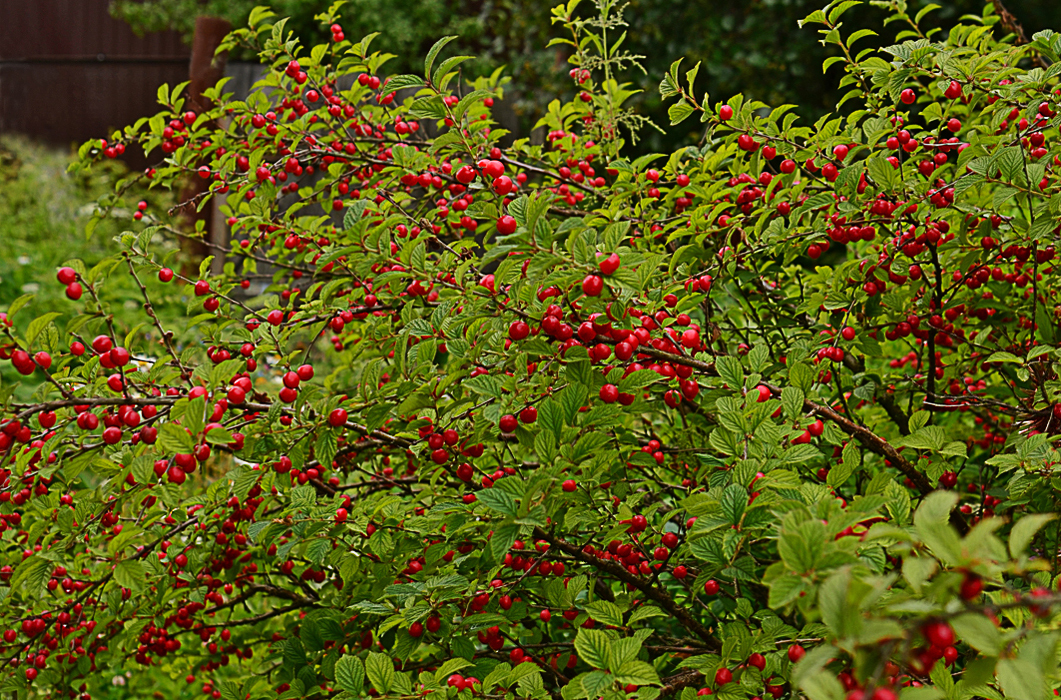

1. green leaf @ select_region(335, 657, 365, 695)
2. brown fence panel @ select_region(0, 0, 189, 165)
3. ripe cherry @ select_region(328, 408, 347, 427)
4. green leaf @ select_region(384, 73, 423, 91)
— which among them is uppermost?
green leaf @ select_region(384, 73, 423, 91)

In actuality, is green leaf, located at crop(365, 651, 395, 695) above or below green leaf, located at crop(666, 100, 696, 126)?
below

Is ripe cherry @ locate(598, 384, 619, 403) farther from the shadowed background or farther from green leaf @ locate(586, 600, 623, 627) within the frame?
the shadowed background

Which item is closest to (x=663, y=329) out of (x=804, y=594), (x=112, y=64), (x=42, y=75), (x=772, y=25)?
(x=804, y=594)

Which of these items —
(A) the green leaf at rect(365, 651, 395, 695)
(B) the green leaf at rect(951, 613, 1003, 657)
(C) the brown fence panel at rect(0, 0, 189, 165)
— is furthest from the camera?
(C) the brown fence panel at rect(0, 0, 189, 165)

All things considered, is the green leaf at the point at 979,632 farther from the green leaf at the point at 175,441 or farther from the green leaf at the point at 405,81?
the green leaf at the point at 405,81

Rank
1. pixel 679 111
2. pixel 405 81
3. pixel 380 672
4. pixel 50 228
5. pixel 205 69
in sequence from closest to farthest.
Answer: pixel 380 672 < pixel 405 81 < pixel 679 111 < pixel 205 69 < pixel 50 228

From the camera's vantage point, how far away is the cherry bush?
99 cm

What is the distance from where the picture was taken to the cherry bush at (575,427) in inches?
39.0

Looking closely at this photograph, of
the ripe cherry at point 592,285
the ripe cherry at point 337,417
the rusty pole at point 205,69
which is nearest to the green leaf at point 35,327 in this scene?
the ripe cherry at point 337,417

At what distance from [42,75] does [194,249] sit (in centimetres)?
344

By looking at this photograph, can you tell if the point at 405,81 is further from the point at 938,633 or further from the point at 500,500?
the point at 938,633

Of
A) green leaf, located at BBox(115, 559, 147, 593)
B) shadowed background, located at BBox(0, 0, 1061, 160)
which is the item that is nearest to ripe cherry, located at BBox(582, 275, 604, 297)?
green leaf, located at BBox(115, 559, 147, 593)

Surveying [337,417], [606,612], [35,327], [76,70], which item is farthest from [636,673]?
[76,70]

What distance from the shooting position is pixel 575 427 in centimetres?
107
